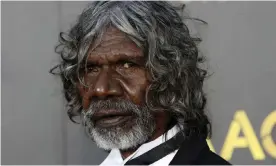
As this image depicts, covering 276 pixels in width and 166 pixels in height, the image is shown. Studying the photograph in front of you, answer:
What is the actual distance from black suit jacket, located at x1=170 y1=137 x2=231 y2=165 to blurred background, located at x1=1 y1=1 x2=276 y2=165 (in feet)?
1.61

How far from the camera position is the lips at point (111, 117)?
1.74m

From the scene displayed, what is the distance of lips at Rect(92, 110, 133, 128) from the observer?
68.4 inches

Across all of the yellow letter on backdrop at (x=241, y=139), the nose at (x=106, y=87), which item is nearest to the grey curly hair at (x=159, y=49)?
the nose at (x=106, y=87)

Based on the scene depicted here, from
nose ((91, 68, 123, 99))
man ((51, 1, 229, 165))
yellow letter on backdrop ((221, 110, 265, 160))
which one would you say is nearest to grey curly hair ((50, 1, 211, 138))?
man ((51, 1, 229, 165))

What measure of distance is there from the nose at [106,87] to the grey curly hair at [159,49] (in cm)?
11

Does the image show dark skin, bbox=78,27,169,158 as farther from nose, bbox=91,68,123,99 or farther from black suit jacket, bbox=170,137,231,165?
black suit jacket, bbox=170,137,231,165

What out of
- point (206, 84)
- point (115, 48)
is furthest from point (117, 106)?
point (206, 84)

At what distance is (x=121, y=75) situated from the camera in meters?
1.76

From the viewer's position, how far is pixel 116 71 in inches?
69.6

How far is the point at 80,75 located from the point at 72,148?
0.56 meters

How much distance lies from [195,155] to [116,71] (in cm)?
34

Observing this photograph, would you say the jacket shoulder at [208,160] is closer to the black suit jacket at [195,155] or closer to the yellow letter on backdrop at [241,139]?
the black suit jacket at [195,155]

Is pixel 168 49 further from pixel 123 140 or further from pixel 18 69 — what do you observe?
pixel 18 69

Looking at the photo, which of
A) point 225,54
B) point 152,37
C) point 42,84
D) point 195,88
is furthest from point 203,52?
point 42,84
